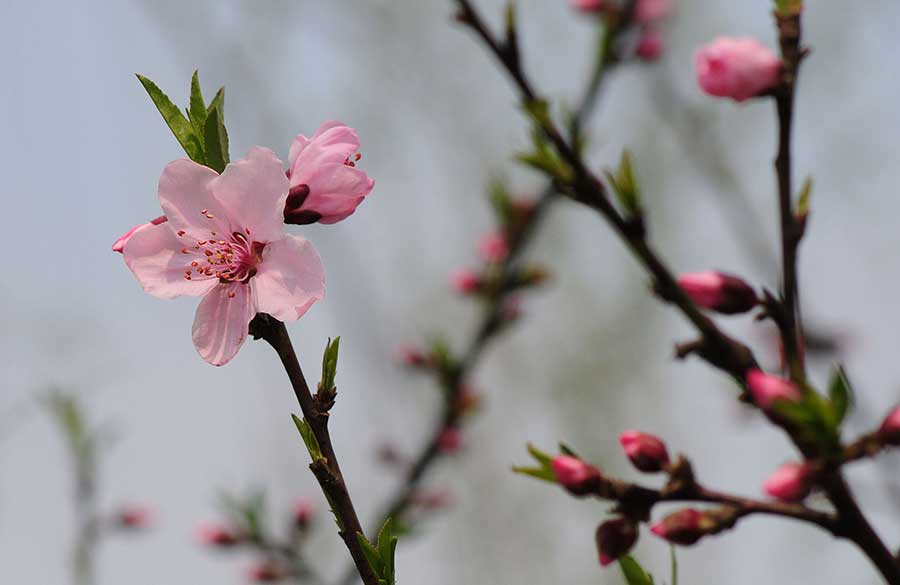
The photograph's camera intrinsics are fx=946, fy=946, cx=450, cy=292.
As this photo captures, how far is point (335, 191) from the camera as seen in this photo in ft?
3.94

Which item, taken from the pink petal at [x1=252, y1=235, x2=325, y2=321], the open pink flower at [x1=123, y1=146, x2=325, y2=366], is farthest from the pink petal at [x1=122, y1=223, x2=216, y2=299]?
the pink petal at [x1=252, y1=235, x2=325, y2=321]

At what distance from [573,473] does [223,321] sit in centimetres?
47

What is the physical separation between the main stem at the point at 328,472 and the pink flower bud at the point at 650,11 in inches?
107

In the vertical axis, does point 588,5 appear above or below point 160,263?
below

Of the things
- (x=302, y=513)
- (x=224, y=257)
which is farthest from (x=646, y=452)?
(x=302, y=513)

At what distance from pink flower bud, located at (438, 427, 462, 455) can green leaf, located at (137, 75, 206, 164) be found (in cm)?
254

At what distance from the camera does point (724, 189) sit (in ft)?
9.84

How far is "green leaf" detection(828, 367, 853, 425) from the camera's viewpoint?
978 mm

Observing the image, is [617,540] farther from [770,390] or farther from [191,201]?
[191,201]

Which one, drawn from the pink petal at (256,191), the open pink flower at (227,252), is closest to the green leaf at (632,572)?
the open pink flower at (227,252)

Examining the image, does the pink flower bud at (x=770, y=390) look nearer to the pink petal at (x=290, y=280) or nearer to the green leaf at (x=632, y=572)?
the green leaf at (x=632, y=572)

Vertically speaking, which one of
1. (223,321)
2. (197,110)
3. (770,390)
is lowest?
(770,390)

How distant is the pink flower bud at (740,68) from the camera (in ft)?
4.05

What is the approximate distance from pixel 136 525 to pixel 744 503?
3.42 meters
